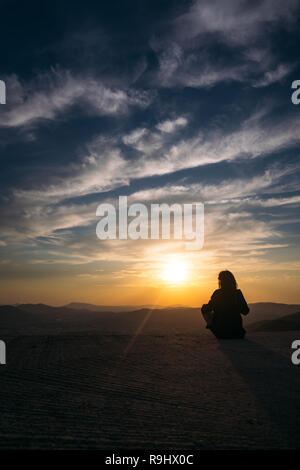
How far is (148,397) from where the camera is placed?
4.57 m

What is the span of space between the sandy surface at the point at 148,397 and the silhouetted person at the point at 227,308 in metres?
1.24

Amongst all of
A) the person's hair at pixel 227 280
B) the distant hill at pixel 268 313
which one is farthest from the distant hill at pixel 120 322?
the person's hair at pixel 227 280

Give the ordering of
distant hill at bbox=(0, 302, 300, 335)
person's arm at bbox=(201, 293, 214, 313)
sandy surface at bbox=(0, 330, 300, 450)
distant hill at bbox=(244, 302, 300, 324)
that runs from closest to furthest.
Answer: sandy surface at bbox=(0, 330, 300, 450), person's arm at bbox=(201, 293, 214, 313), distant hill at bbox=(0, 302, 300, 335), distant hill at bbox=(244, 302, 300, 324)

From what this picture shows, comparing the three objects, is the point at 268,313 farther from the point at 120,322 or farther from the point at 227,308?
the point at 227,308

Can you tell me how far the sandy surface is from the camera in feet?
11.0

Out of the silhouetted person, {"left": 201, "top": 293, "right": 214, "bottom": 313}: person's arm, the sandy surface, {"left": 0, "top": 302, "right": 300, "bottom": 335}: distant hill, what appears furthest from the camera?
{"left": 0, "top": 302, "right": 300, "bottom": 335}: distant hill

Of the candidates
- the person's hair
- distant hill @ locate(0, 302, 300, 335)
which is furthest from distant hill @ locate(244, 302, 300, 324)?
the person's hair

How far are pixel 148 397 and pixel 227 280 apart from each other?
519 centimetres

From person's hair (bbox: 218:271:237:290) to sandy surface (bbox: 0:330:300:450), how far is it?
179 centimetres

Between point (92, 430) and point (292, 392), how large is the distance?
3106 mm

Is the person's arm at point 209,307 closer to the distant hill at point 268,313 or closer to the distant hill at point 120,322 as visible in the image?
the distant hill at point 120,322

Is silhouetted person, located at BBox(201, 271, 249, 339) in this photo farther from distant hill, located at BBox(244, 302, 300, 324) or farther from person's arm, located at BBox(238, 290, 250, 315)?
distant hill, located at BBox(244, 302, 300, 324)
